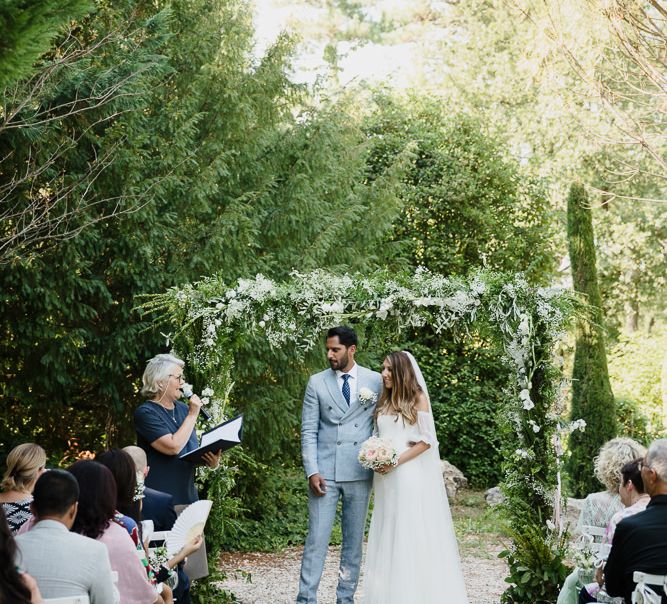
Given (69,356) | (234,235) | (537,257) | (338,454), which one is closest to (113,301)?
(69,356)

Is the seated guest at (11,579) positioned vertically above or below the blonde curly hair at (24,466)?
above

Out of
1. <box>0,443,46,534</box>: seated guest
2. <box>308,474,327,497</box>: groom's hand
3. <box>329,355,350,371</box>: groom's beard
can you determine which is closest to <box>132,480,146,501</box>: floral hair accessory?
<box>0,443,46,534</box>: seated guest

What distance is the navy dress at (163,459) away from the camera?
5324 millimetres

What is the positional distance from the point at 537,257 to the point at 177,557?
11016 millimetres

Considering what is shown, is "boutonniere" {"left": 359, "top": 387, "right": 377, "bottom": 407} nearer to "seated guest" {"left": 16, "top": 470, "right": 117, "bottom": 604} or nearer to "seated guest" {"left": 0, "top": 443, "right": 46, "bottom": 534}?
"seated guest" {"left": 0, "top": 443, "right": 46, "bottom": 534}

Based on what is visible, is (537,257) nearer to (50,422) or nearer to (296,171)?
(296,171)

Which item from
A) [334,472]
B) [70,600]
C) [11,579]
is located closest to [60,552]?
[70,600]

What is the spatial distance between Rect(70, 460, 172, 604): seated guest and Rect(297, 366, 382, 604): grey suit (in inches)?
86.4

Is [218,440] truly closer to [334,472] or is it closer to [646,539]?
[334,472]

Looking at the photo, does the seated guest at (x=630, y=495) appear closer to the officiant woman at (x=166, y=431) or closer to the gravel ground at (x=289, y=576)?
the officiant woman at (x=166, y=431)

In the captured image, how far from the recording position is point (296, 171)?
32.7 ft

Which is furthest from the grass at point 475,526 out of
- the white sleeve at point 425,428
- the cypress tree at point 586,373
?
the white sleeve at point 425,428

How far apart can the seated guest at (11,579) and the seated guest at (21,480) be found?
1506 mm

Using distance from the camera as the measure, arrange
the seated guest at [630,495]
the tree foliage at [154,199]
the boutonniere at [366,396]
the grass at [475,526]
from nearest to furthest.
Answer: the seated guest at [630,495], the boutonniere at [366,396], the tree foliage at [154,199], the grass at [475,526]
